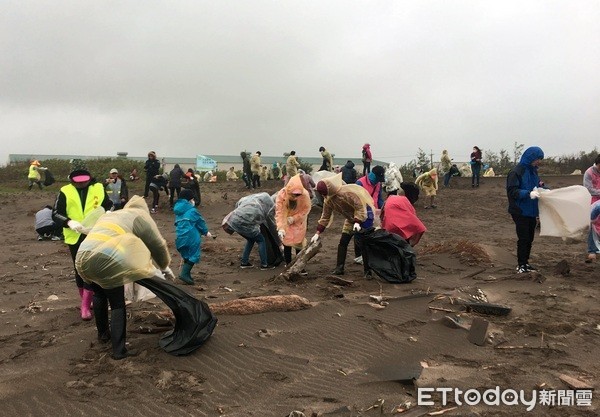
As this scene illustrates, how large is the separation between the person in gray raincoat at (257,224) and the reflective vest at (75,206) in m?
2.75

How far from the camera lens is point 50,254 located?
10.1 meters

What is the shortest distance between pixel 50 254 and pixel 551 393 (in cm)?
979

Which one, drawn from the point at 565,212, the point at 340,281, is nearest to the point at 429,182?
the point at 565,212

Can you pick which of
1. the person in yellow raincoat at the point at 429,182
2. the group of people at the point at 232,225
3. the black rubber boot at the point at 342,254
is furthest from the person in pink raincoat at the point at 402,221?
the person in yellow raincoat at the point at 429,182

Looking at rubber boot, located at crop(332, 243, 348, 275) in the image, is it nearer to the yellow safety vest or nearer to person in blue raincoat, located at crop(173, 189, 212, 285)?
person in blue raincoat, located at crop(173, 189, 212, 285)

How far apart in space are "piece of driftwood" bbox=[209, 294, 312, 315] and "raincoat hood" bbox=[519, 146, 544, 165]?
3.86m

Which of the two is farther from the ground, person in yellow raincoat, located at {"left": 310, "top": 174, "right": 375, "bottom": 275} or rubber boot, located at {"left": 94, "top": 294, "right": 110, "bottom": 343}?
person in yellow raincoat, located at {"left": 310, "top": 174, "right": 375, "bottom": 275}

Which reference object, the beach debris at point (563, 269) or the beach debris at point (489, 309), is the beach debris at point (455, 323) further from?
the beach debris at point (563, 269)

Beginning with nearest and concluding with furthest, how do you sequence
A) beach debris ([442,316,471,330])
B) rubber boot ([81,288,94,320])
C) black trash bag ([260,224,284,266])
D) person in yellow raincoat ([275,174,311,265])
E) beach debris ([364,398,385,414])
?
beach debris ([364,398,385,414]), beach debris ([442,316,471,330]), rubber boot ([81,288,94,320]), person in yellow raincoat ([275,174,311,265]), black trash bag ([260,224,284,266])

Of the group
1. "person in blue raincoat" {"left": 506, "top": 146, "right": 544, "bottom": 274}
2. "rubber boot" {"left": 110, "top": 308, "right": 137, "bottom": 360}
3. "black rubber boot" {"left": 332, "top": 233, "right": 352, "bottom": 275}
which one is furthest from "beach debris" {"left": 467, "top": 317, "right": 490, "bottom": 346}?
"rubber boot" {"left": 110, "top": 308, "right": 137, "bottom": 360}

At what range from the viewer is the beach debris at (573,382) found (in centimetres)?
348

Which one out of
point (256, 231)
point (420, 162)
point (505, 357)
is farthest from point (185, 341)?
point (420, 162)

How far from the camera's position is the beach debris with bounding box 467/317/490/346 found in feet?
14.3

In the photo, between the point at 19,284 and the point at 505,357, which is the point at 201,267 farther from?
the point at 505,357
